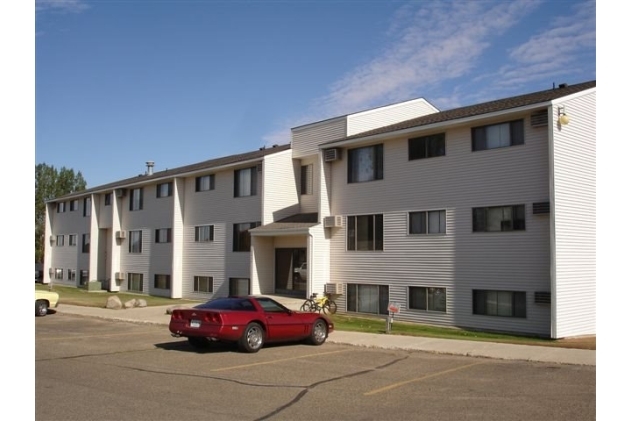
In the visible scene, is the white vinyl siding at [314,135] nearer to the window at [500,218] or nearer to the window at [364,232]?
the window at [364,232]

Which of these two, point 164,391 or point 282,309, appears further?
point 282,309

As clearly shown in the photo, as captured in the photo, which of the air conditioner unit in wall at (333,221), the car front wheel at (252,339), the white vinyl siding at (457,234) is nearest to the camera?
the car front wheel at (252,339)

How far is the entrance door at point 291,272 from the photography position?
93.1 feet

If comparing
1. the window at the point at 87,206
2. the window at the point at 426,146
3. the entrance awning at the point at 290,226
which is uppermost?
the window at the point at 426,146

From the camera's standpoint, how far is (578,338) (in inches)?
747

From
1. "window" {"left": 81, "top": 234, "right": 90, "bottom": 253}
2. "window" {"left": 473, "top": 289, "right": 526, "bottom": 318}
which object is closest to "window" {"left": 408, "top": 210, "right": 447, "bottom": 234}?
"window" {"left": 473, "top": 289, "right": 526, "bottom": 318}

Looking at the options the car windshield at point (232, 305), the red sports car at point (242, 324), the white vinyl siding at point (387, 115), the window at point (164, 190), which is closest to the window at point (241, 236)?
the white vinyl siding at point (387, 115)

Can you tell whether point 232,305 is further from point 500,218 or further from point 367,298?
point 367,298

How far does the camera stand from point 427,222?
23.0m

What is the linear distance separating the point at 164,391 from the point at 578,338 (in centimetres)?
1443

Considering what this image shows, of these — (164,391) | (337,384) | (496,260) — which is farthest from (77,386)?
(496,260)

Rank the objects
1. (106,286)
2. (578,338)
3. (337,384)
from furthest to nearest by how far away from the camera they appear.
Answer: (106,286) < (578,338) < (337,384)

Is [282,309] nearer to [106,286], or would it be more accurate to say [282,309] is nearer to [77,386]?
[77,386]

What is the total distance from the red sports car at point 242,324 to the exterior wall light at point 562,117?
10.5 meters
